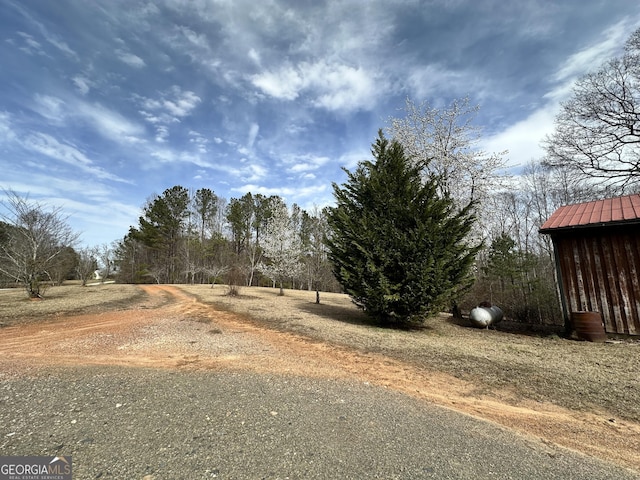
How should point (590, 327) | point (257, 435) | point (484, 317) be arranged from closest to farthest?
point (257, 435) < point (590, 327) < point (484, 317)

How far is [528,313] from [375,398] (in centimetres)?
1107

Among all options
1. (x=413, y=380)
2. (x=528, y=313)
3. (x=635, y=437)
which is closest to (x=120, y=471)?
(x=413, y=380)

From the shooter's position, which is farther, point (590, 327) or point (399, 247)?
point (399, 247)

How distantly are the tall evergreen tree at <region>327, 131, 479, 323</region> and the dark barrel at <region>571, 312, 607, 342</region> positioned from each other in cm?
296

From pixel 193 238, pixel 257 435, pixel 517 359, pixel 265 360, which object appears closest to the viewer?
pixel 257 435

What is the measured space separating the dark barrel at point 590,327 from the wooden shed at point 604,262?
0.35 m

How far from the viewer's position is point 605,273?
7984 millimetres

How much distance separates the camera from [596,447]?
2717mm

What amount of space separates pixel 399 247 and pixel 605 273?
581 centimetres

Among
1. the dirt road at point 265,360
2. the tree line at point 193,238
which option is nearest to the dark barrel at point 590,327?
the dirt road at point 265,360

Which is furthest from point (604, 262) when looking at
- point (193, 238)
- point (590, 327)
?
point (193, 238)

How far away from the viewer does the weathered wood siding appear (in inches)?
300

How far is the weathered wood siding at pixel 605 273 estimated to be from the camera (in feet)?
25.0

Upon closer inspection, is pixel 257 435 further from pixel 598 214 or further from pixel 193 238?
pixel 193 238
